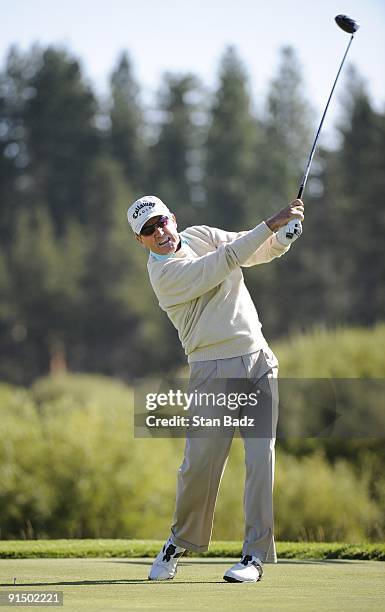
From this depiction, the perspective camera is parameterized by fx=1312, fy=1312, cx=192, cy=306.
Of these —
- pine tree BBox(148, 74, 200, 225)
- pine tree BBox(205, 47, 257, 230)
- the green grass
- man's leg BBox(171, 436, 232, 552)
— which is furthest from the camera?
pine tree BBox(148, 74, 200, 225)

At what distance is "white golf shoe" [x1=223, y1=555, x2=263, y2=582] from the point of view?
207 inches

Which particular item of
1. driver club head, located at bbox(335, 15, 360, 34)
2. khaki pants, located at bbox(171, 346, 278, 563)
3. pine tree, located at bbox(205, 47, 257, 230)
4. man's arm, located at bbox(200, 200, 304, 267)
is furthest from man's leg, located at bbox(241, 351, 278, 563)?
pine tree, located at bbox(205, 47, 257, 230)

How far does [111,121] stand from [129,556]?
54865mm

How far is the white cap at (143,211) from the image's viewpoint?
5.54m

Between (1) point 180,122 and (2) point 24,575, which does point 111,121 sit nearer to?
(1) point 180,122

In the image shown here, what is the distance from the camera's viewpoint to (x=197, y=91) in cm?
5909

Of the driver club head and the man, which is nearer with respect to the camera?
the man

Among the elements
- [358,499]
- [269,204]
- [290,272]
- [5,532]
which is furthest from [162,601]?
[269,204]

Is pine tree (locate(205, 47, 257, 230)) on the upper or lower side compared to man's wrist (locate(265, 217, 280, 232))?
upper

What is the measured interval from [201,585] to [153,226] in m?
1.50

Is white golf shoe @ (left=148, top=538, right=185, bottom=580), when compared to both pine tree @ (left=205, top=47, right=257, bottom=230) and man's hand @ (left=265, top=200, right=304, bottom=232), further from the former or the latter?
pine tree @ (left=205, top=47, right=257, bottom=230)

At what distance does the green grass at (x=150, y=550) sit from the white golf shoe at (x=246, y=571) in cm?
154

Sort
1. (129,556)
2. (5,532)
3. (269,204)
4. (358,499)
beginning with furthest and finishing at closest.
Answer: (269,204) < (358,499) < (5,532) < (129,556)

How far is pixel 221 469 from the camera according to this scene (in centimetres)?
553
